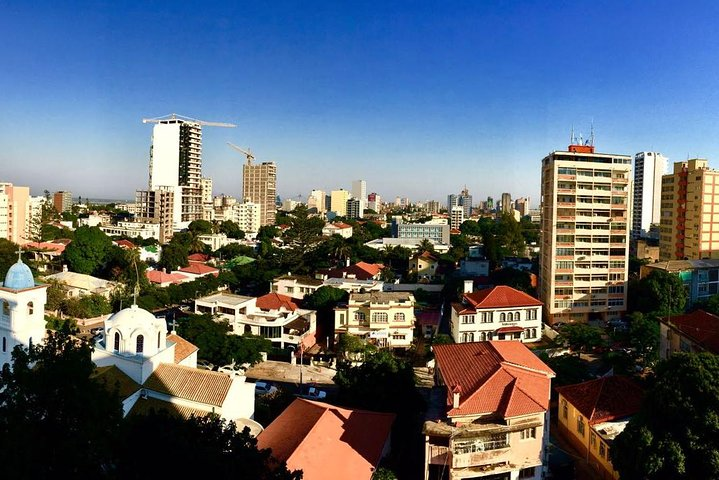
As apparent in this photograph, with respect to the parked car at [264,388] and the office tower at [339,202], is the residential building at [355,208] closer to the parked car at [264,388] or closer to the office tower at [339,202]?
the office tower at [339,202]

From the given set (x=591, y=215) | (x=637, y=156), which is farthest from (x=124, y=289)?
(x=637, y=156)

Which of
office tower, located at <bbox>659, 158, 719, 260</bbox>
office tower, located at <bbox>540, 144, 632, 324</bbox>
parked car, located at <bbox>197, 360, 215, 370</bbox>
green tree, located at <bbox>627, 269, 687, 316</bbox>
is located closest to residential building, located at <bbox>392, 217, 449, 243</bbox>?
office tower, located at <bbox>659, 158, 719, 260</bbox>

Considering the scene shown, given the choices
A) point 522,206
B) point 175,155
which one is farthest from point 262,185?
point 522,206

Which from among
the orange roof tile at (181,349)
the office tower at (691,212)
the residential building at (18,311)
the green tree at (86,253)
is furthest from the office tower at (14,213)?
the office tower at (691,212)

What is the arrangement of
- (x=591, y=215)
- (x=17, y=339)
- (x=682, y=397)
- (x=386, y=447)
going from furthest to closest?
(x=591, y=215)
(x=17, y=339)
(x=386, y=447)
(x=682, y=397)

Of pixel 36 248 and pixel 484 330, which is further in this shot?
pixel 36 248

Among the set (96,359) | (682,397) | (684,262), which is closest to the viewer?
(682,397)

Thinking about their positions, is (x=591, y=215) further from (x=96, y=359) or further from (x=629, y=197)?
(x=96, y=359)

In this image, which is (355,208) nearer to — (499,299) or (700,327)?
(499,299)
